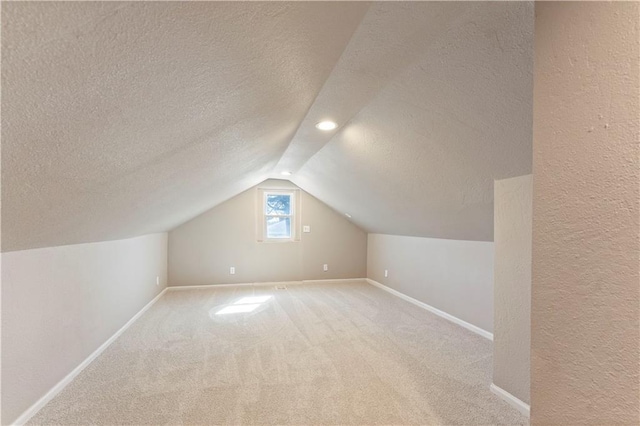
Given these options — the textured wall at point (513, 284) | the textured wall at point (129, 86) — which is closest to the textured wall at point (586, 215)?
the textured wall at point (129, 86)

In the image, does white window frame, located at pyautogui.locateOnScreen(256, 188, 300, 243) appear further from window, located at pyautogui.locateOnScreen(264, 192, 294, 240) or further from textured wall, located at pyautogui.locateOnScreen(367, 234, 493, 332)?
textured wall, located at pyautogui.locateOnScreen(367, 234, 493, 332)

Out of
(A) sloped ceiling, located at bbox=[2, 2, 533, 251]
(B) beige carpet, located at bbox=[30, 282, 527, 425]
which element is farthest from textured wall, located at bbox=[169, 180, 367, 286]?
(A) sloped ceiling, located at bbox=[2, 2, 533, 251]

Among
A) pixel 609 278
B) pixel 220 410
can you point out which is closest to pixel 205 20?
pixel 609 278

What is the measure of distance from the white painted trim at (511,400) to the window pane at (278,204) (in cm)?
437

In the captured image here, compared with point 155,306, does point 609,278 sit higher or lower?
higher

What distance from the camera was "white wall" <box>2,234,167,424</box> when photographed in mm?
1624

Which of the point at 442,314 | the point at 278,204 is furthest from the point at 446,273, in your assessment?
the point at 278,204

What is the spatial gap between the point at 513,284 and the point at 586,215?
5.27 ft

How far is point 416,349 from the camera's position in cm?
275

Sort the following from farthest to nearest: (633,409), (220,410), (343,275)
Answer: (343,275) < (220,410) < (633,409)

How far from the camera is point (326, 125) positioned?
93.1 inches

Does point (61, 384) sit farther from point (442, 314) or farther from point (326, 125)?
point (442, 314)

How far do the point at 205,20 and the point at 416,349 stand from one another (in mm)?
2879

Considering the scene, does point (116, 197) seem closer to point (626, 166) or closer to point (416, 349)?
point (626, 166)
